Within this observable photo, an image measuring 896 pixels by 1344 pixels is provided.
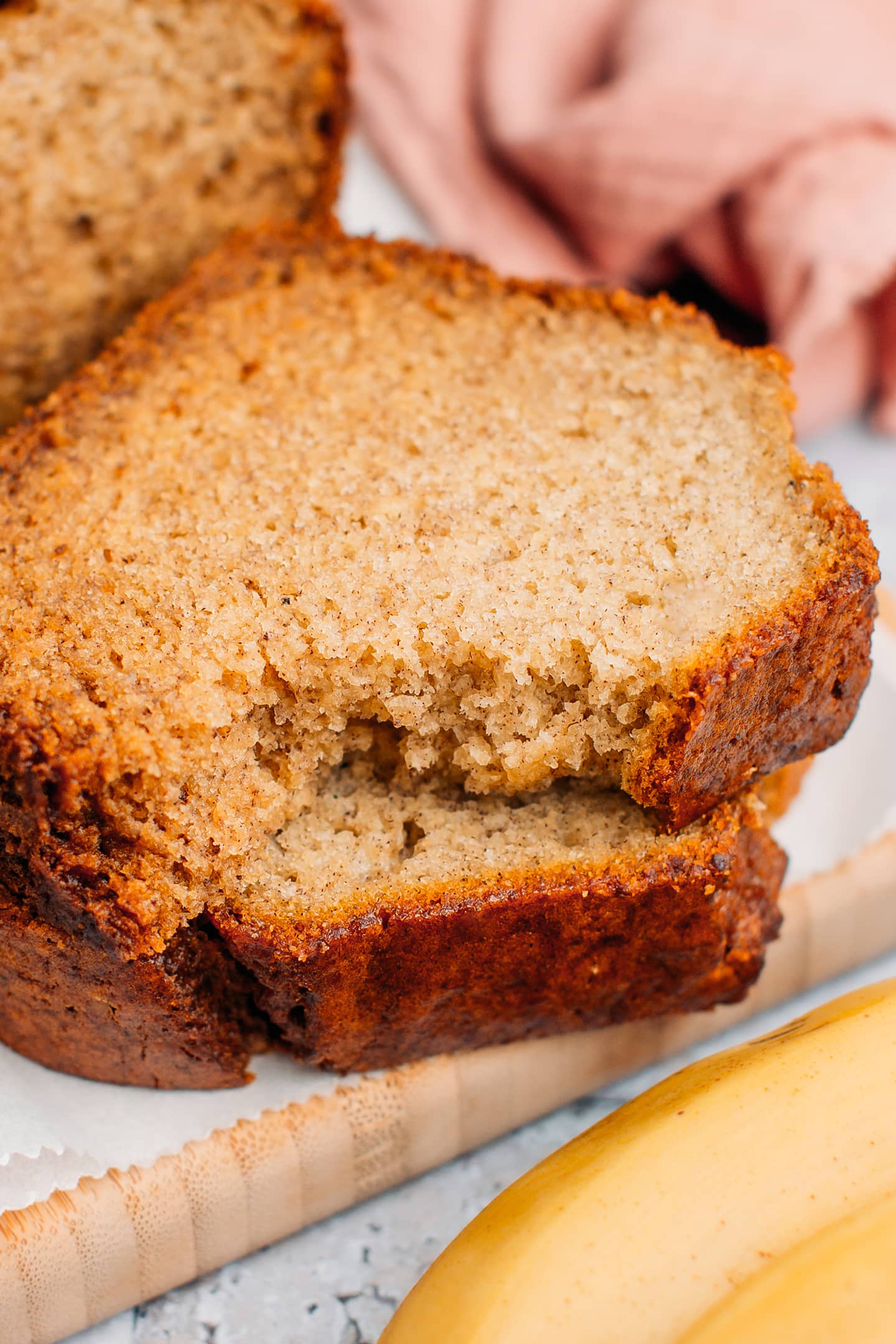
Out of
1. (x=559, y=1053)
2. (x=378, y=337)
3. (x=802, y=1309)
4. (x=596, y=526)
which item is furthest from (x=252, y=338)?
(x=802, y=1309)

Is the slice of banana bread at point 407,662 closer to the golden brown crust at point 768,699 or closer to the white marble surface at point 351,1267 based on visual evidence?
the golden brown crust at point 768,699

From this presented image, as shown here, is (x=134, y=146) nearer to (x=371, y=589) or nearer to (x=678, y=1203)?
(x=371, y=589)

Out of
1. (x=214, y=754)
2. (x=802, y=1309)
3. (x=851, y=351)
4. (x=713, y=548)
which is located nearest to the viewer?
(x=802, y=1309)

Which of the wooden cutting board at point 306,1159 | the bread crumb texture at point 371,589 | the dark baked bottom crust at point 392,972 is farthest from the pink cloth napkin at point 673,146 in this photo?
the dark baked bottom crust at point 392,972

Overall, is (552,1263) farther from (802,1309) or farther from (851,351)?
(851,351)

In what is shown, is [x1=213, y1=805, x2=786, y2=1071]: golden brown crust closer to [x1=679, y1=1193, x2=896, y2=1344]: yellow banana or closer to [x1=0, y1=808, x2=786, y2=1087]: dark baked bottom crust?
[x1=0, y1=808, x2=786, y2=1087]: dark baked bottom crust

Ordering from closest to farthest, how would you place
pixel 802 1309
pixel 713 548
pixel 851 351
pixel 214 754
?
pixel 802 1309 < pixel 214 754 < pixel 713 548 < pixel 851 351
